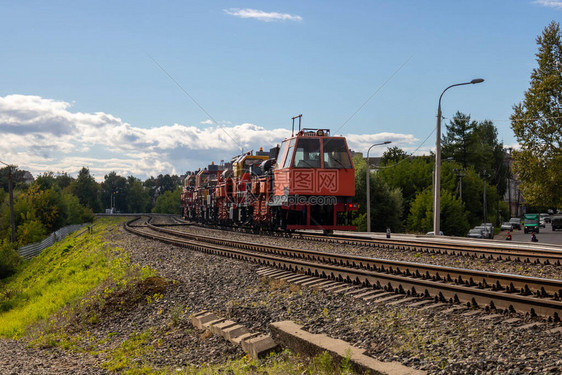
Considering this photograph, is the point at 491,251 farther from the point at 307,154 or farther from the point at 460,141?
the point at 460,141

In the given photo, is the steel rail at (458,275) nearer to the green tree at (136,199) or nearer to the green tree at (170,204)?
the green tree at (170,204)

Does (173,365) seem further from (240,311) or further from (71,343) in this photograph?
(71,343)

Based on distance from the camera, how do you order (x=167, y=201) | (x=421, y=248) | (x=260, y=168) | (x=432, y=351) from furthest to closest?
(x=167, y=201)
(x=260, y=168)
(x=421, y=248)
(x=432, y=351)

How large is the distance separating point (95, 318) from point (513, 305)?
763 centimetres

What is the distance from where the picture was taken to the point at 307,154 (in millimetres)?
19375

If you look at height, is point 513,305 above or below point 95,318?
above

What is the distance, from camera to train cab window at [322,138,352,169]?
64.3 feet

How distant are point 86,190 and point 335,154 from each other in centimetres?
11076

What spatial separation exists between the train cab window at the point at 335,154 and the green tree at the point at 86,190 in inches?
4174

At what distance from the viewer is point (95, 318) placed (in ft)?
33.3

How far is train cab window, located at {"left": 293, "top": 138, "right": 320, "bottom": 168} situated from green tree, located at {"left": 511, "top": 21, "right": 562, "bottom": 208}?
18.4 metres

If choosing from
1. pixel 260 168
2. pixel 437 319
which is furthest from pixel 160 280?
pixel 260 168

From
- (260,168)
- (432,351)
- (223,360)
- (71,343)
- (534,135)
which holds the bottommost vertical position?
(71,343)

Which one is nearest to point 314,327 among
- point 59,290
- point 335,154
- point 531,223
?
point 335,154
